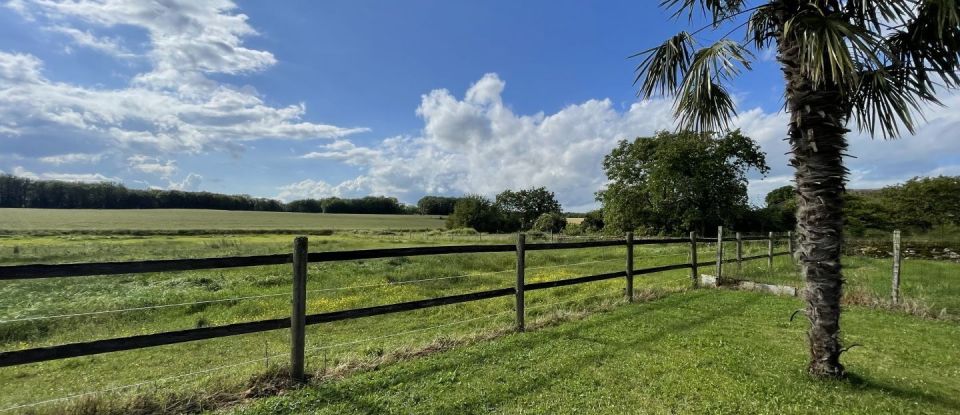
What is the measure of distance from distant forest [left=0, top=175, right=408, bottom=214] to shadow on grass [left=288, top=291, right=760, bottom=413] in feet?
324

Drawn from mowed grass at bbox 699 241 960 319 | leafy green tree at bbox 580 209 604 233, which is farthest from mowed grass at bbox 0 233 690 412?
leafy green tree at bbox 580 209 604 233

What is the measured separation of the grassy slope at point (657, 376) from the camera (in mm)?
3771

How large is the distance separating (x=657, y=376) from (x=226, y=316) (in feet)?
29.8

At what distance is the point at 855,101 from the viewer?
4.81 metres

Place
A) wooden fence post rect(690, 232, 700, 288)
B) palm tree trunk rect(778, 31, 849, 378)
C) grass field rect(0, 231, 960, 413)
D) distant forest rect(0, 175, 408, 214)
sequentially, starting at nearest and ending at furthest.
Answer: palm tree trunk rect(778, 31, 849, 378) < grass field rect(0, 231, 960, 413) < wooden fence post rect(690, 232, 700, 288) < distant forest rect(0, 175, 408, 214)

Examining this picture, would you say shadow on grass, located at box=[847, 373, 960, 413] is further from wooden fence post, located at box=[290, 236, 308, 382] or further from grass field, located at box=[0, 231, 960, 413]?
wooden fence post, located at box=[290, 236, 308, 382]

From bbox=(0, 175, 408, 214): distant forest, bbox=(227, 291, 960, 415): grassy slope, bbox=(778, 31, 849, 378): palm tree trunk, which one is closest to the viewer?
bbox=(227, 291, 960, 415): grassy slope

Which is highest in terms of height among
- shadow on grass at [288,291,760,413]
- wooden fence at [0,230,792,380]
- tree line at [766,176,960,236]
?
tree line at [766,176,960,236]

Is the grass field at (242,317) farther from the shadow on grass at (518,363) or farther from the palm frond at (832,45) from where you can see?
the palm frond at (832,45)

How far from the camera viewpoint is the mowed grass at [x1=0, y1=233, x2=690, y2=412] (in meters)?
5.58

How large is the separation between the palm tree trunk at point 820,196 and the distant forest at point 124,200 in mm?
101369

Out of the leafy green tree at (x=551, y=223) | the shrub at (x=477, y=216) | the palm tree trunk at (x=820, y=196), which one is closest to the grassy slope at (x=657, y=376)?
the palm tree trunk at (x=820, y=196)

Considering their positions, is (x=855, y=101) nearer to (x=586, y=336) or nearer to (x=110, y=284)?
(x=586, y=336)

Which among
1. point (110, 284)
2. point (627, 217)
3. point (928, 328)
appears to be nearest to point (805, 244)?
point (928, 328)
